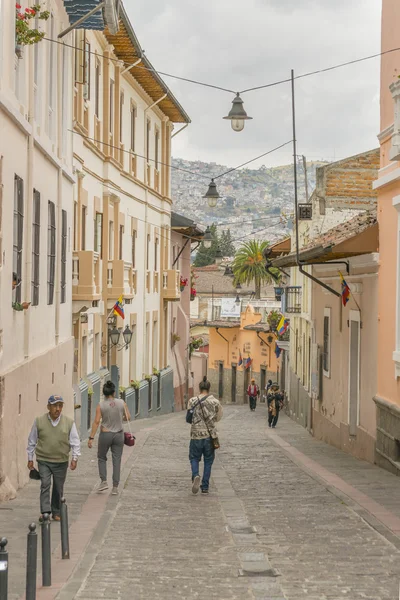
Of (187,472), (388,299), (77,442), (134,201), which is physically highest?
(134,201)

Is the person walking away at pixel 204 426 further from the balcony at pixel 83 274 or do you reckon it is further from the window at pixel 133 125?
the window at pixel 133 125

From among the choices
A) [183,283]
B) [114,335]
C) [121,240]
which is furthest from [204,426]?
[183,283]

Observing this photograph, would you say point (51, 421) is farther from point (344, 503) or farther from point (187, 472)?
point (187, 472)

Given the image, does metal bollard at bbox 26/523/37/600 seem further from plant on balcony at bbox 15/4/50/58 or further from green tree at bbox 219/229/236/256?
green tree at bbox 219/229/236/256

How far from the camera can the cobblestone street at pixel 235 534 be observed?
29.2 feet

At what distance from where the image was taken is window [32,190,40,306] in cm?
1591

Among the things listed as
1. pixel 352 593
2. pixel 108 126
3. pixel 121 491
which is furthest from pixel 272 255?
pixel 352 593

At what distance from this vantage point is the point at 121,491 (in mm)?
14734

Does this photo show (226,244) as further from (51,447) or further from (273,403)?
(51,447)

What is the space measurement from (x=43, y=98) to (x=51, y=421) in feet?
23.5

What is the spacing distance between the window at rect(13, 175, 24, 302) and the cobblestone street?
9.89ft

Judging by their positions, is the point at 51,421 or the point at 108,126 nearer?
the point at 51,421

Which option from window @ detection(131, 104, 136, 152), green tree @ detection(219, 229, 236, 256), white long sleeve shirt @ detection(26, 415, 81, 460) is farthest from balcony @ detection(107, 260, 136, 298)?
green tree @ detection(219, 229, 236, 256)

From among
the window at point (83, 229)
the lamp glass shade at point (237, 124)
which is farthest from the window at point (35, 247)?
the window at point (83, 229)
